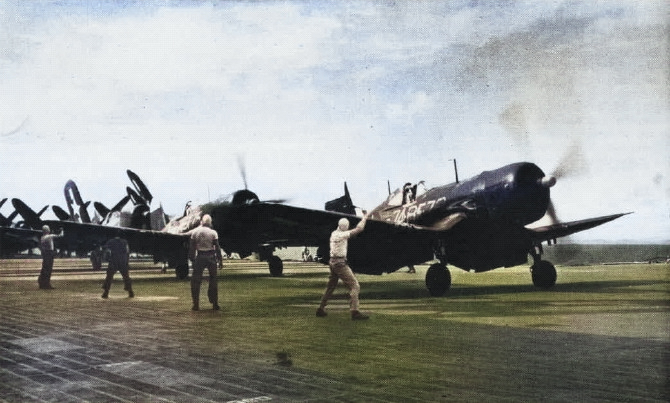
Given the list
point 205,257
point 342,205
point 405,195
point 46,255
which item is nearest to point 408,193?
point 405,195

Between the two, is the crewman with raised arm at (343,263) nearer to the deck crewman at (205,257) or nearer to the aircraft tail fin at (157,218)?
the deck crewman at (205,257)

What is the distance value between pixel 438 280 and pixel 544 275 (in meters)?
3.57

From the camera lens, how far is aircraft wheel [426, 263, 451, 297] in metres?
14.4

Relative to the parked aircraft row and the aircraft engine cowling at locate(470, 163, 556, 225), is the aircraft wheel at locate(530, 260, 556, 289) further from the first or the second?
the aircraft engine cowling at locate(470, 163, 556, 225)

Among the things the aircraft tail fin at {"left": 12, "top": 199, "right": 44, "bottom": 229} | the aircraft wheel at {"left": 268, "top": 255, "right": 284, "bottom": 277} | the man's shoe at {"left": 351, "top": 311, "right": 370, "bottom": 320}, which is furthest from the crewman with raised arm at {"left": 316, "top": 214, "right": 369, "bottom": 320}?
the aircraft tail fin at {"left": 12, "top": 199, "right": 44, "bottom": 229}

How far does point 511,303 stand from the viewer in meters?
12.2

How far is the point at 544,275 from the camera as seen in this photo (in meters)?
16.1

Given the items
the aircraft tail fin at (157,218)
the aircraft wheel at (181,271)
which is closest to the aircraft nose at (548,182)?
the aircraft wheel at (181,271)

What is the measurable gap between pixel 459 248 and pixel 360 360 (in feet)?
29.5

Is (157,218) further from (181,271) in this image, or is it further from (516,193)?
(516,193)

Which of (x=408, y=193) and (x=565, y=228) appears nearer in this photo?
(x=565, y=228)

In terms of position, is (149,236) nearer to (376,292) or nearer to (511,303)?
(376,292)

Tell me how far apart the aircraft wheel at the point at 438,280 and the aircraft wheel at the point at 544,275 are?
3284 mm

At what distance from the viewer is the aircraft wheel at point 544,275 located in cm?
1612
